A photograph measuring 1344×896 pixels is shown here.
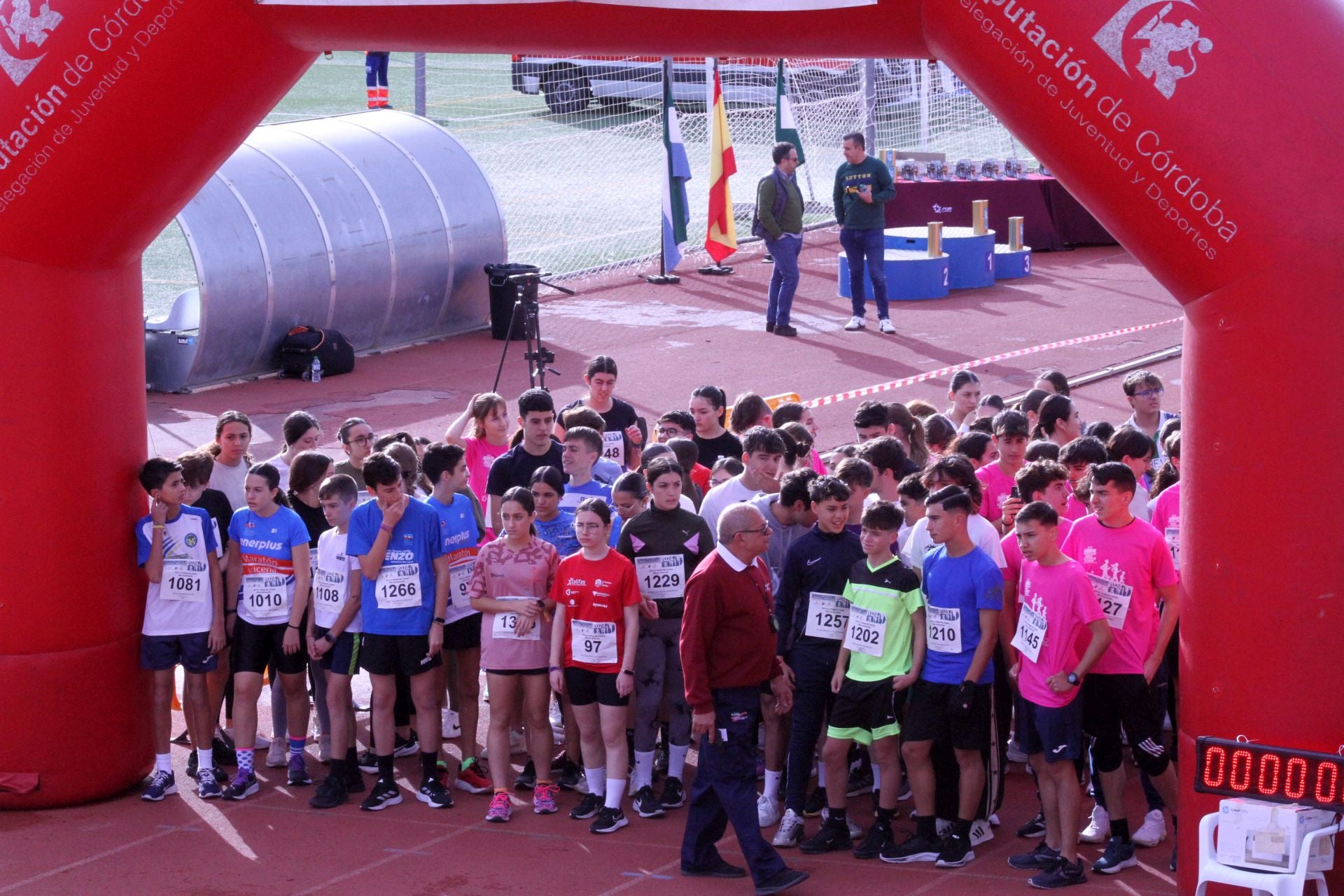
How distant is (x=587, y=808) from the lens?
7.24m

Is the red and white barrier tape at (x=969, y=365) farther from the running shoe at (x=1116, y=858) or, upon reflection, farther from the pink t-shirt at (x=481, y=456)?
the running shoe at (x=1116, y=858)

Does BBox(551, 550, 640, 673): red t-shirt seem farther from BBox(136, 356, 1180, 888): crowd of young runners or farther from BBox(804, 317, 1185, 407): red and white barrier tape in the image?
BBox(804, 317, 1185, 407): red and white barrier tape

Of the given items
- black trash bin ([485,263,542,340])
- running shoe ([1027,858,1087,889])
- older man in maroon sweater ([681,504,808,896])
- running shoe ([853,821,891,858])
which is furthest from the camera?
black trash bin ([485,263,542,340])

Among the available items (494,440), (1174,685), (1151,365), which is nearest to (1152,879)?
(1174,685)

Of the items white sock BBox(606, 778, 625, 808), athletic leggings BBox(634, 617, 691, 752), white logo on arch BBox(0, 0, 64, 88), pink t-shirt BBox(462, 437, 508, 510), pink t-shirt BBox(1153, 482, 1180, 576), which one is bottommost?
white sock BBox(606, 778, 625, 808)

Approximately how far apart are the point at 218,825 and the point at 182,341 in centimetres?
883

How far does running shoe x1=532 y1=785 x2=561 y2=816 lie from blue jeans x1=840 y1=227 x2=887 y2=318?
410 inches

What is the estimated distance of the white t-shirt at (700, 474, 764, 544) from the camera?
25.3 ft

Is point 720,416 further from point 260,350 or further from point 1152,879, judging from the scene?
point 260,350

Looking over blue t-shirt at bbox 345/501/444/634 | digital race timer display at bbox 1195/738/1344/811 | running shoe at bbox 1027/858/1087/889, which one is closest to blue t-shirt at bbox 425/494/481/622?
blue t-shirt at bbox 345/501/444/634

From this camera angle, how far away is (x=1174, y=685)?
23.6ft

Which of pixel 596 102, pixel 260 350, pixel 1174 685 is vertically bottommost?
pixel 1174 685

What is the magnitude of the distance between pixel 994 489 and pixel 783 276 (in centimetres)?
930

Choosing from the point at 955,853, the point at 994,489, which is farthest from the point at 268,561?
the point at 994,489
